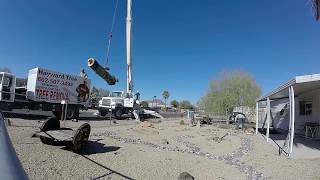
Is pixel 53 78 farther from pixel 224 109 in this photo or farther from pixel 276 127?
pixel 224 109

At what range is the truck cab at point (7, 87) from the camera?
18.3m

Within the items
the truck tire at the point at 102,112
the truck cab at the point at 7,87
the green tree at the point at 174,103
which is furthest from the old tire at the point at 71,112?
the green tree at the point at 174,103

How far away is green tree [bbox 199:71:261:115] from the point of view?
162ft

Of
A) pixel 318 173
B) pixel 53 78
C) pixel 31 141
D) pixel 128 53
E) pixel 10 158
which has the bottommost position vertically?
pixel 318 173

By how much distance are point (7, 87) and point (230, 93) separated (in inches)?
1497

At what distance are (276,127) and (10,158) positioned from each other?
29845 mm

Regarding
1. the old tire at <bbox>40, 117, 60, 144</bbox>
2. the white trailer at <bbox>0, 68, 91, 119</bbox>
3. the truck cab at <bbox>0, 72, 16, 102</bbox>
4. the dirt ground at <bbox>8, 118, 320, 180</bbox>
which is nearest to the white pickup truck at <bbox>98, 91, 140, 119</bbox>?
the white trailer at <bbox>0, 68, 91, 119</bbox>

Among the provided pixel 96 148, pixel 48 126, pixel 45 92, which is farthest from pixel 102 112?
pixel 96 148

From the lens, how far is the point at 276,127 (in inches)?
1121

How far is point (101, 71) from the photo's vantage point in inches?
894

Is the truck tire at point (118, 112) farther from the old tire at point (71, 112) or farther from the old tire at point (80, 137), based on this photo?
the old tire at point (80, 137)

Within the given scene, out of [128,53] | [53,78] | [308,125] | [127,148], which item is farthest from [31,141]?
[128,53]

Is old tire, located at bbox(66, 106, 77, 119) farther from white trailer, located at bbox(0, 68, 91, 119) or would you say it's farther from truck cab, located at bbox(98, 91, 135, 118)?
truck cab, located at bbox(98, 91, 135, 118)

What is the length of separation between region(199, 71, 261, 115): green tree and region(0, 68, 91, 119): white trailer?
1168 inches
